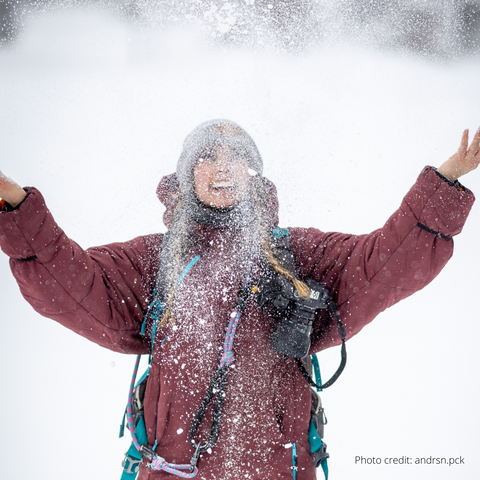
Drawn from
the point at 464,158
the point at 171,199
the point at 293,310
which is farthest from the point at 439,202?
the point at 171,199

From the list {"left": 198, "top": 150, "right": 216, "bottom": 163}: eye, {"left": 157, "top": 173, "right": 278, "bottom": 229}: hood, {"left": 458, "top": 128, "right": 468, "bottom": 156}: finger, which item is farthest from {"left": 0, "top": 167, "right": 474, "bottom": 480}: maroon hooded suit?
{"left": 198, "top": 150, "right": 216, "bottom": 163}: eye

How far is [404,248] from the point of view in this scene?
1607 mm

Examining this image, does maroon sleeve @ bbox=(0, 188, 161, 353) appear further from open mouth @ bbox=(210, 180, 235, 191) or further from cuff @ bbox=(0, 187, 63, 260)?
open mouth @ bbox=(210, 180, 235, 191)

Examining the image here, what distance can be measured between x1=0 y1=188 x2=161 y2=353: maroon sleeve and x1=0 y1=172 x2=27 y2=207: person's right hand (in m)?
0.03

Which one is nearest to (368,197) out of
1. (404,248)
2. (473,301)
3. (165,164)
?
(473,301)

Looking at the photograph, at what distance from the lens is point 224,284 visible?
179cm

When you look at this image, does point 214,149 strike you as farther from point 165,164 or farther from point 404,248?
point 165,164

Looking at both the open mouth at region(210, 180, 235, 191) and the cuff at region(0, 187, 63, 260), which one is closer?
the cuff at region(0, 187, 63, 260)

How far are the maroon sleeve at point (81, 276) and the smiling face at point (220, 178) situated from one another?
32 centimetres

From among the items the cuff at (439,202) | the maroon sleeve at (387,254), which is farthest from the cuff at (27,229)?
the cuff at (439,202)

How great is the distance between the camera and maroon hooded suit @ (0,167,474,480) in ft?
5.13

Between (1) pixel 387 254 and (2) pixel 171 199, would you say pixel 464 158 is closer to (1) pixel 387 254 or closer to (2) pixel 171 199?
Answer: (1) pixel 387 254

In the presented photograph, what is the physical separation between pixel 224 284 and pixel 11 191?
870 mm

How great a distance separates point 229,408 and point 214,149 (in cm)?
116
